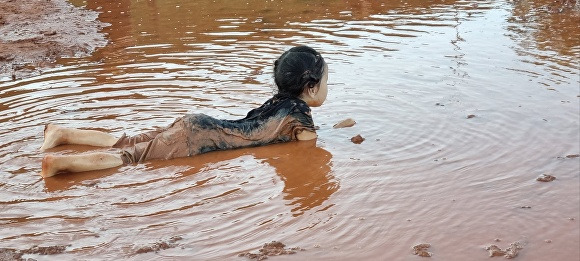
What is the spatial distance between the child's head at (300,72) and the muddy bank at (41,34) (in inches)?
159

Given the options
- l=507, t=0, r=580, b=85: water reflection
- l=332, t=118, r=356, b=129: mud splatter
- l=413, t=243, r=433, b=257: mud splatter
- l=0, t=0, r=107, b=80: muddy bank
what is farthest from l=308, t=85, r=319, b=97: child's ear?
l=0, t=0, r=107, b=80: muddy bank

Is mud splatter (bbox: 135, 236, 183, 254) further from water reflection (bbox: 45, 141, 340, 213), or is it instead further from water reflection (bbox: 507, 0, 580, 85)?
water reflection (bbox: 507, 0, 580, 85)

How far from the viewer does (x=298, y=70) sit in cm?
605

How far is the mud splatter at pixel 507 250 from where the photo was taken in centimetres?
387

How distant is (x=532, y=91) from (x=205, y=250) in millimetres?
4345

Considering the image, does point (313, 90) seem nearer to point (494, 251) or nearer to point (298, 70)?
point (298, 70)

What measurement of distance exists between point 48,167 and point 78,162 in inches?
8.3

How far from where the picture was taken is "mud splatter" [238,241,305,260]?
155 inches

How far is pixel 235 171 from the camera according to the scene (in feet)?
17.9

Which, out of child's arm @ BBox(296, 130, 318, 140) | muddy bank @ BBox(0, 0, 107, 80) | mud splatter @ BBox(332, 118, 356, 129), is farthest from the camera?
muddy bank @ BBox(0, 0, 107, 80)

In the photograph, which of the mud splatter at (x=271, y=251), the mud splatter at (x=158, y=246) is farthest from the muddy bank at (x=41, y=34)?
the mud splatter at (x=271, y=251)

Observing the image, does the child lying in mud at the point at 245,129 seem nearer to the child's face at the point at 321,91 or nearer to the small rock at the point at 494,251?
the child's face at the point at 321,91

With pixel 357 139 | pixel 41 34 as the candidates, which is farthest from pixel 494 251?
pixel 41 34

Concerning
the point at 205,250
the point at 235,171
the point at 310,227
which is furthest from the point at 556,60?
the point at 205,250
